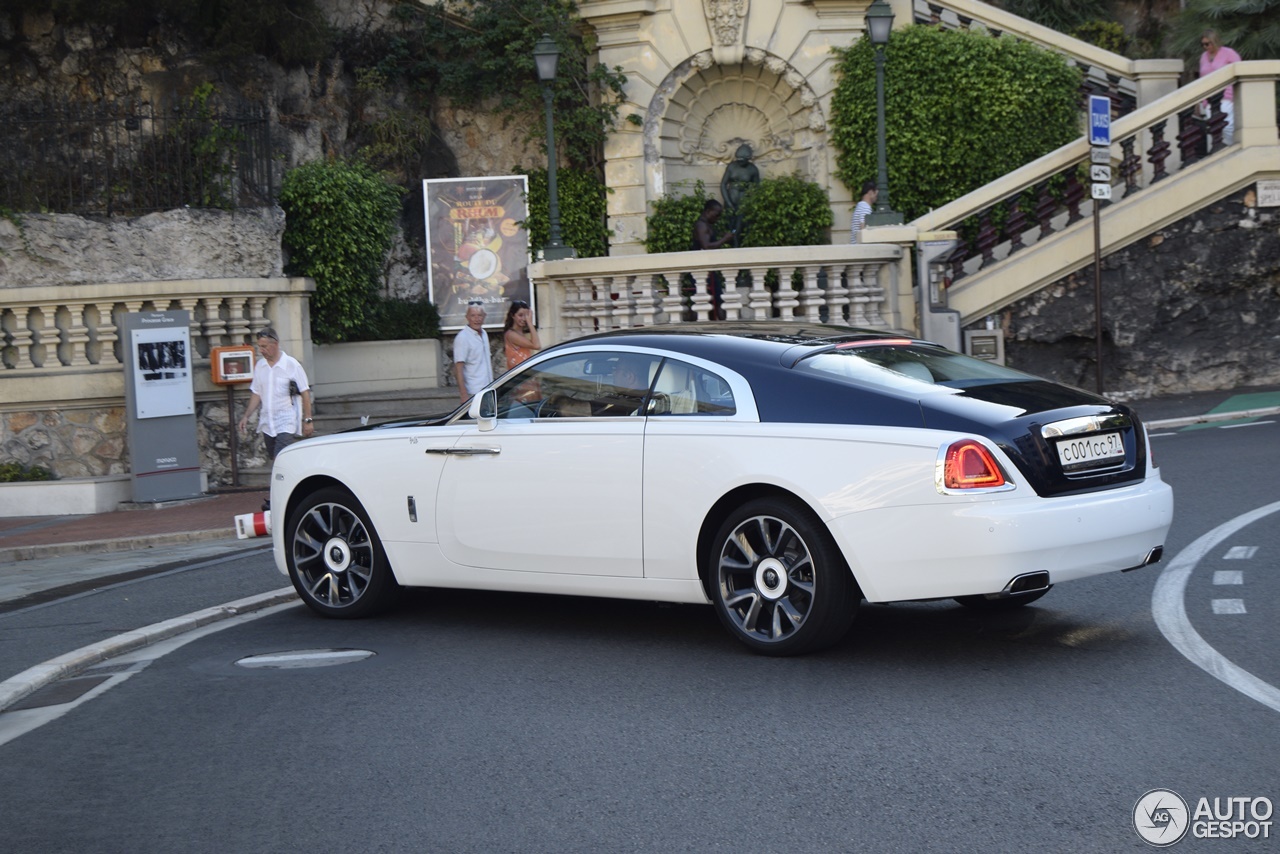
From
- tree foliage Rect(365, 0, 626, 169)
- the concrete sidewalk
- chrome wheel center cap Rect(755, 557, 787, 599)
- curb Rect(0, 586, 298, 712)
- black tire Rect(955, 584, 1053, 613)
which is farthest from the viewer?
tree foliage Rect(365, 0, 626, 169)

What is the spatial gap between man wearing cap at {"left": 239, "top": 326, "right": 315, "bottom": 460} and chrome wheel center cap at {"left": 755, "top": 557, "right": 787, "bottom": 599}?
759 centimetres

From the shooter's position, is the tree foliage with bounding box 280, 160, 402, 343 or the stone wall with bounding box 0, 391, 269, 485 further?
the tree foliage with bounding box 280, 160, 402, 343

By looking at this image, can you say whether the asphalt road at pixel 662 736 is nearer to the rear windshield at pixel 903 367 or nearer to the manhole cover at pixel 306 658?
the manhole cover at pixel 306 658

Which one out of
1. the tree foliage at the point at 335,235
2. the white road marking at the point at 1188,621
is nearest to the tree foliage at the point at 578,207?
the tree foliage at the point at 335,235

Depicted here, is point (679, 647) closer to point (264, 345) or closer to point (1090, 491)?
point (1090, 491)

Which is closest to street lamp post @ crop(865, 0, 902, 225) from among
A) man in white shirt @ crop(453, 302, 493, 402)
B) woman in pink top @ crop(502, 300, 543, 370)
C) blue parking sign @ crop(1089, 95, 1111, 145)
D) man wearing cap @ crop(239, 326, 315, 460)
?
blue parking sign @ crop(1089, 95, 1111, 145)

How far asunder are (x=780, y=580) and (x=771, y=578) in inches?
1.8

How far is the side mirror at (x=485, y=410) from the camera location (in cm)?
787

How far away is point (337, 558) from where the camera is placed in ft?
27.8

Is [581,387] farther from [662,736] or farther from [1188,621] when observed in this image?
[1188,621]

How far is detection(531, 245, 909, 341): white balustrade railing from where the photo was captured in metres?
16.6

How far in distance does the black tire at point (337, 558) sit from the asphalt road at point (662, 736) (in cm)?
18

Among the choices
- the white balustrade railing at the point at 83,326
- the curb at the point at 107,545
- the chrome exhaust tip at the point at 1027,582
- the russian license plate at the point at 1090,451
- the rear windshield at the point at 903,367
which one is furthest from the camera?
the white balustrade railing at the point at 83,326

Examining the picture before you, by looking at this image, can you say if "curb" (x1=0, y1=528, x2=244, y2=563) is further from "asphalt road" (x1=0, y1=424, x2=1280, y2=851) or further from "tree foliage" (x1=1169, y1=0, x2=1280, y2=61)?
"tree foliage" (x1=1169, y1=0, x2=1280, y2=61)
